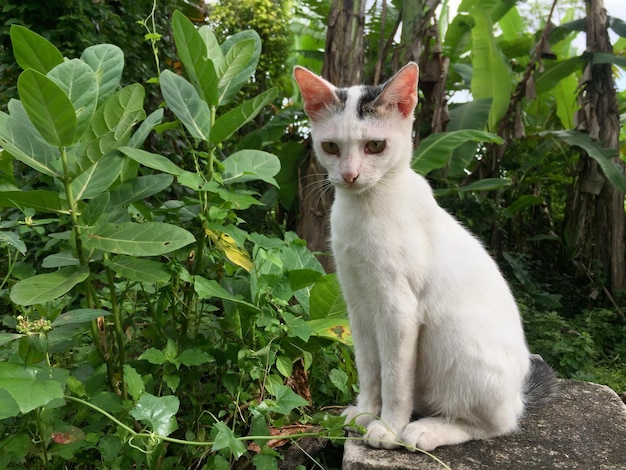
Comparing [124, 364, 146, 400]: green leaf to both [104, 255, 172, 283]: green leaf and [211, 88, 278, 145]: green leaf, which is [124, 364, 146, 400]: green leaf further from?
[211, 88, 278, 145]: green leaf

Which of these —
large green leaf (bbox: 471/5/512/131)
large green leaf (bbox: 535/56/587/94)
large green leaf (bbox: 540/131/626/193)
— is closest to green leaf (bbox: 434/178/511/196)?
large green leaf (bbox: 540/131/626/193)

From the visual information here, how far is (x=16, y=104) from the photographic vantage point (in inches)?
60.6

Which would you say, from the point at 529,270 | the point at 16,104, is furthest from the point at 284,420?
the point at 529,270

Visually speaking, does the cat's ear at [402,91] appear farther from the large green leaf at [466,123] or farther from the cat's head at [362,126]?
the large green leaf at [466,123]

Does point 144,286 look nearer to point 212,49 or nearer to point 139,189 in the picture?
point 139,189

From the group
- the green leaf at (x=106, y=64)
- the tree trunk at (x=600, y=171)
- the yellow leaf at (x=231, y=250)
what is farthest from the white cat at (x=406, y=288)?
the tree trunk at (x=600, y=171)

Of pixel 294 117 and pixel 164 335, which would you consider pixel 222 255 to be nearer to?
pixel 164 335

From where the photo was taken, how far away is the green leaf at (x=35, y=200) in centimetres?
148

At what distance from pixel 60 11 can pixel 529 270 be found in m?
4.07

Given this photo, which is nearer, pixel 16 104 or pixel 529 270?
pixel 16 104

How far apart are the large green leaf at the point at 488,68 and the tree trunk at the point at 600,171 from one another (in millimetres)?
613

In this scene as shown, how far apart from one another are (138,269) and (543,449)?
131 cm

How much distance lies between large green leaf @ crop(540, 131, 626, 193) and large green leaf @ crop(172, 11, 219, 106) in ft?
10.7

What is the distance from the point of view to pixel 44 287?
4.71 feet
